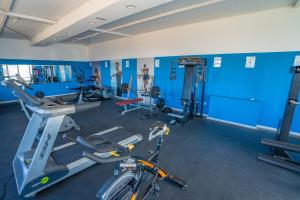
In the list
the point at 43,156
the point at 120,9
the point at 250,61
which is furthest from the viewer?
the point at 250,61

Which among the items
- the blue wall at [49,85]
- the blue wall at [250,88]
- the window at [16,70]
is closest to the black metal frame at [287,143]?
the blue wall at [250,88]

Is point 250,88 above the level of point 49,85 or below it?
above

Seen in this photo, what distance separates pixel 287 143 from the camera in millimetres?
2379

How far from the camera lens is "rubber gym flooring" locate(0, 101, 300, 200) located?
1836mm

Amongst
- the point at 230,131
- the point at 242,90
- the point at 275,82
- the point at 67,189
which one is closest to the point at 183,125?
the point at 230,131

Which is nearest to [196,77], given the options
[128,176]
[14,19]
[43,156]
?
[128,176]

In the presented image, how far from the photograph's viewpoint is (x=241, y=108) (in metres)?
3.93

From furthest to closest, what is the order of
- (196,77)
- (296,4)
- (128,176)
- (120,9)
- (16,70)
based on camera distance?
1. (16,70)
2. (196,77)
3. (296,4)
4. (120,9)
5. (128,176)

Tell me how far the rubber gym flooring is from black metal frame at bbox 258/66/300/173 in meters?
Result: 0.12

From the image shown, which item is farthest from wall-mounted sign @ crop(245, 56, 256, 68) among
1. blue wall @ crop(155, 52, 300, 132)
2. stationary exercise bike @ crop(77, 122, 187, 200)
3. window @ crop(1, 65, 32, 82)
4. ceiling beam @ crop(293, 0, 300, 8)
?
window @ crop(1, 65, 32, 82)

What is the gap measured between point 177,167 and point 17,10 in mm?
4579

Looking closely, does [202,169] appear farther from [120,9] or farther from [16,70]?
[16,70]

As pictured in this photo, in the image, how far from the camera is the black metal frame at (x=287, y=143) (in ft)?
7.57

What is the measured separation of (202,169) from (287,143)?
4.74 ft
